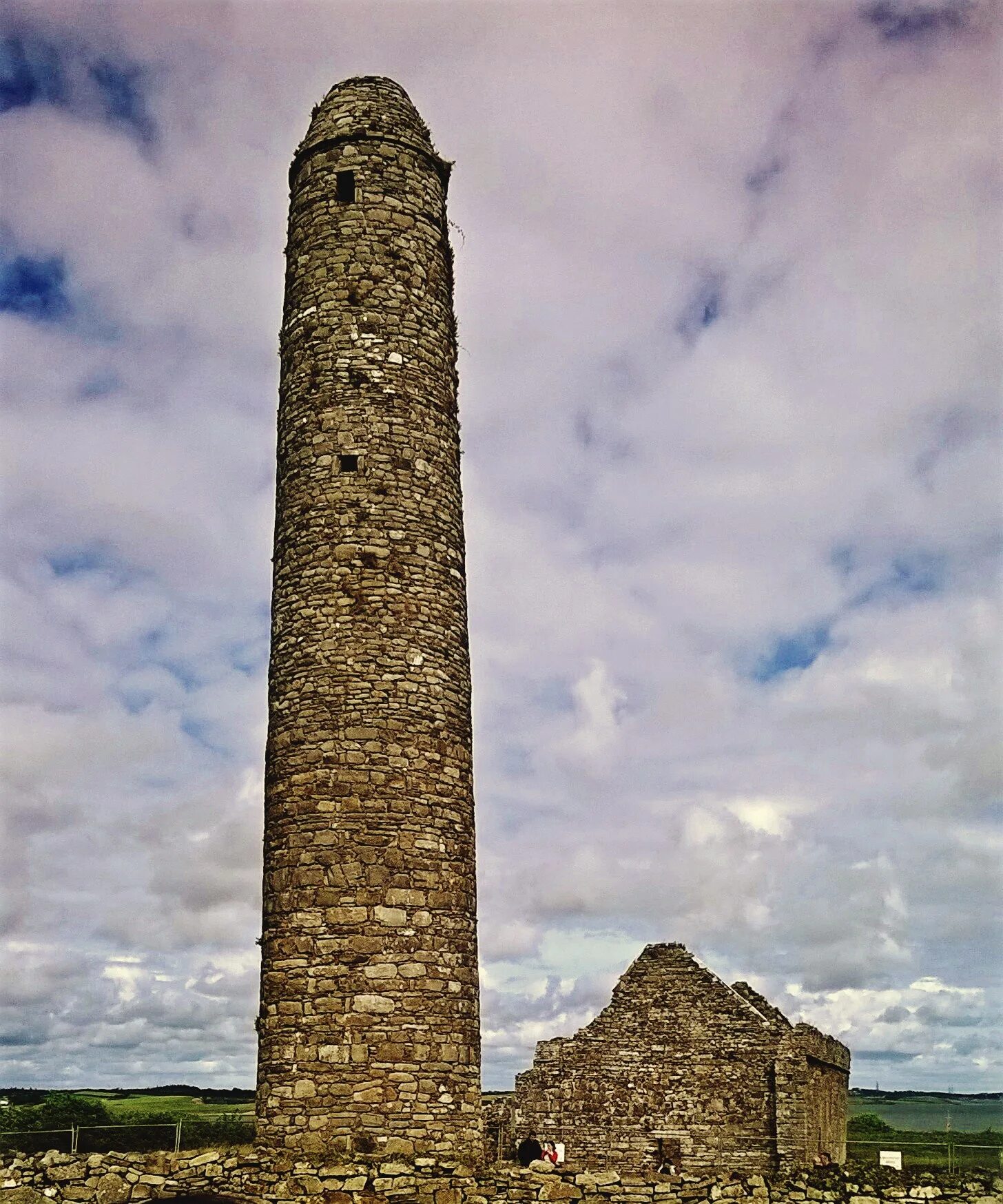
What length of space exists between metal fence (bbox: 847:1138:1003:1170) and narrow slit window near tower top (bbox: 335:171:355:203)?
1416 centimetres

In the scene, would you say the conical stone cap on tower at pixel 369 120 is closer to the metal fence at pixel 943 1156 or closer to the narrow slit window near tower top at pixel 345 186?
the narrow slit window near tower top at pixel 345 186

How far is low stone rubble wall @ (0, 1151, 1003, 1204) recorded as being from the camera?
42.3 ft

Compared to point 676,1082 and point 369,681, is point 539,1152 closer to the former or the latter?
point 676,1082

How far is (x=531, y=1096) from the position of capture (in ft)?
79.2

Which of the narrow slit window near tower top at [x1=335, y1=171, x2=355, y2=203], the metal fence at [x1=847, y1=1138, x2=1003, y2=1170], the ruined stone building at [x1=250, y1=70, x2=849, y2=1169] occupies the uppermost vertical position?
the narrow slit window near tower top at [x1=335, y1=171, x2=355, y2=203]

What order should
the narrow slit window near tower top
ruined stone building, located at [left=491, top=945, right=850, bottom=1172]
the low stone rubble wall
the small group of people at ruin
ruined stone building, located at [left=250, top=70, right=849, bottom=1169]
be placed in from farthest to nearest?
ruined stone building, located at [left=491, top=945, right=850, bottom=1172], the narrow slit window near tower top, the small group of people at ruin, ruined stone building, located at [left=250, top=70, right=849, bottom=1169], the low stone rubble wall

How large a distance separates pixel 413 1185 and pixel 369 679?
18.6ft

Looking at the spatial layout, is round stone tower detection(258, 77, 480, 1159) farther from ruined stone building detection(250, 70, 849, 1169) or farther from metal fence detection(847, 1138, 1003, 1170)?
metal fence detection(847, 1138, 1003, 1170)

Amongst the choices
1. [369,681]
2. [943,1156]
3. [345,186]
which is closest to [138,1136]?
[369,681]

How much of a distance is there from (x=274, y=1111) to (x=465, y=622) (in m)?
6.40

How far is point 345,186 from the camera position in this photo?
17844mm

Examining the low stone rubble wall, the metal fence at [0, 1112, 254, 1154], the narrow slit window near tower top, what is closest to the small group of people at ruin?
the low stone rubble wall

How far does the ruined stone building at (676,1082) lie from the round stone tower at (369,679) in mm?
9855

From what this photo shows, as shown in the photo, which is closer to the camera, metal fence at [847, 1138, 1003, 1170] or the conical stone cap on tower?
metal fence at [847, 1138, 1003, 1170]
